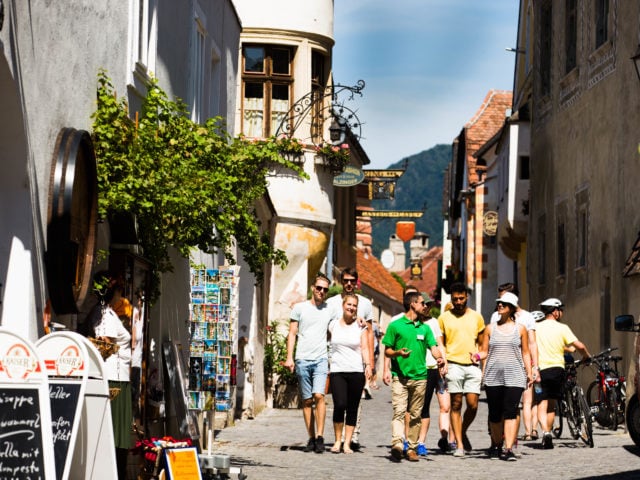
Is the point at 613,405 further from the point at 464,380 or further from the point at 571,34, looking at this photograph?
the point at 571,34

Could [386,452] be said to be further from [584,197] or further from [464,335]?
[584,197]

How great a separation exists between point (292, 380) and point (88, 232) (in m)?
16.5

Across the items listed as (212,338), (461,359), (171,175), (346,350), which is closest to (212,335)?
(212,338)

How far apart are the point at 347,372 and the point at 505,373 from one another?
1.89 metres

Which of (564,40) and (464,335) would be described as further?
(564,40)

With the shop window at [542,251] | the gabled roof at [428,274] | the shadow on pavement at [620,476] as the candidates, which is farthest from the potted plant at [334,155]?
the gabled roof at [428,274]

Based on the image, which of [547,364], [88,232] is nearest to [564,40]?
[547,364]

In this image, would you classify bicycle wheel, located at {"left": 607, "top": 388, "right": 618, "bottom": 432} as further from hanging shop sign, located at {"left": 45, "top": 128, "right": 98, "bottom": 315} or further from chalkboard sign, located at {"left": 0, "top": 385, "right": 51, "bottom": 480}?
chalkboard sign, located at {"left": 0, "top": 385, "right": 51, "bottom": 480}

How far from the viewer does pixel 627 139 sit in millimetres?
25297

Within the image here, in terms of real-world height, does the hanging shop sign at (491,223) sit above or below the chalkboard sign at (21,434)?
Answer: above

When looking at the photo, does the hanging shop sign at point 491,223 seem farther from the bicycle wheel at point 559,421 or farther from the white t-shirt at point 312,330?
the white t-shirt at point 312,330

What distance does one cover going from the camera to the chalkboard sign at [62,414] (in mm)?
8953

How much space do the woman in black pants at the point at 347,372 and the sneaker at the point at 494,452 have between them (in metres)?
1.63

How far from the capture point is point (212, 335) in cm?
1670
